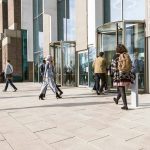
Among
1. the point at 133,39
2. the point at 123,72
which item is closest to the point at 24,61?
the point at 133,39

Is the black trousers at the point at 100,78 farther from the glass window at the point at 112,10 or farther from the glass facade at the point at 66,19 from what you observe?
the glass facade at the point at 66,19

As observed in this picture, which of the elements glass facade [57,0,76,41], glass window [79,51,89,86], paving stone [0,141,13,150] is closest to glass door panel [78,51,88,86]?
glass window [79,51,89,86]

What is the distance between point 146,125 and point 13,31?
33515 millimetres

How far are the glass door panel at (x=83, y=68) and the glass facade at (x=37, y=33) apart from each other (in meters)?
9.73

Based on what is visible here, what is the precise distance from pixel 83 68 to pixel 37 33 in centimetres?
1239

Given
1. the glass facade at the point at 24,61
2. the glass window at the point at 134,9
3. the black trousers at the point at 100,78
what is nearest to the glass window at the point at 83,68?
the glass window at the point at 134,9

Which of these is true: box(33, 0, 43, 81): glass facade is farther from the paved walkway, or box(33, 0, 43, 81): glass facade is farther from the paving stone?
the paving stone

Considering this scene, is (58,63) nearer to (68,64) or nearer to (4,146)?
(68,64)

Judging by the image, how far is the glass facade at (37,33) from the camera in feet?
106

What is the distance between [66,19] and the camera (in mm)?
25969

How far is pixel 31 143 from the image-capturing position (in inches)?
253

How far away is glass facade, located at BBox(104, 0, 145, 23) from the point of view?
54.6 feet

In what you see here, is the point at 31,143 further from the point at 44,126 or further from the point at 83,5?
the point at 83,5

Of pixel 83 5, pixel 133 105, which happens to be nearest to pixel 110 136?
pixel 133 105
